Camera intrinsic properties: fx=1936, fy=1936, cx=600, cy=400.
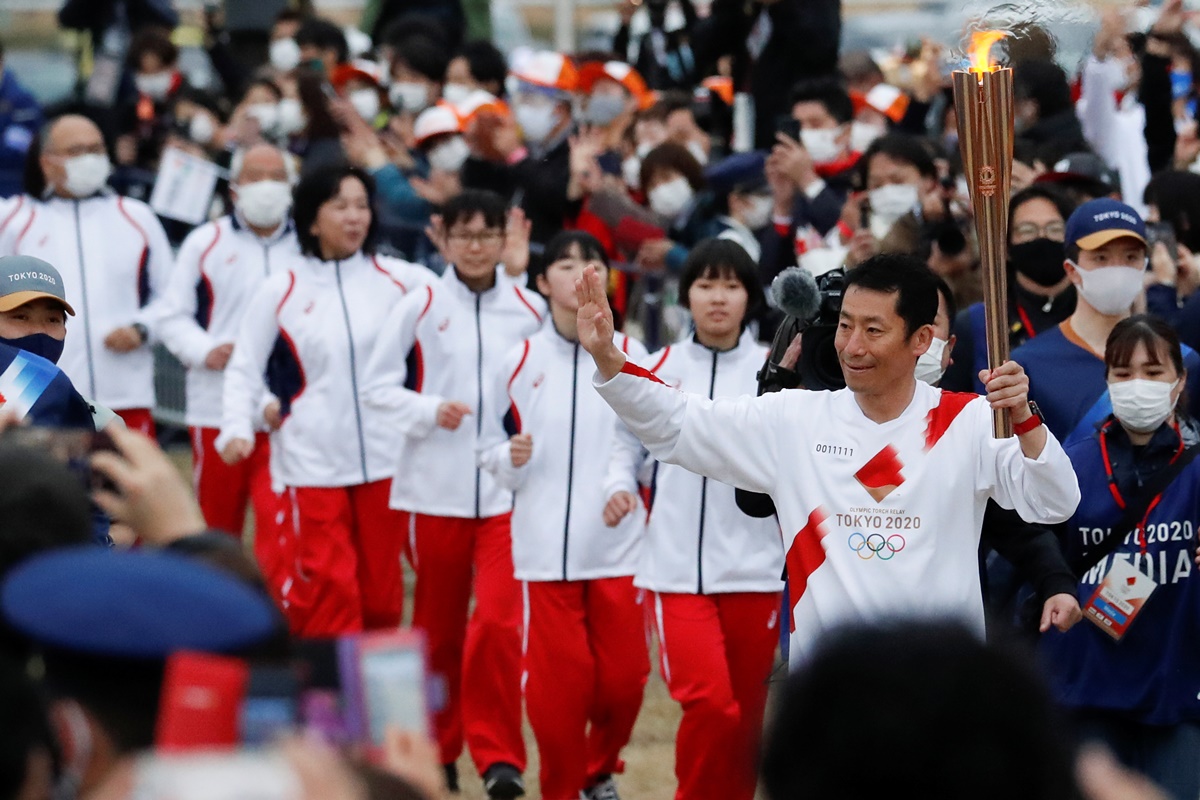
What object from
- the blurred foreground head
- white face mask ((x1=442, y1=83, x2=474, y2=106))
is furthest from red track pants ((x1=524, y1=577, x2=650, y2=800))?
white face mask ((x1=442, y1=83, x2=474, y2=106))

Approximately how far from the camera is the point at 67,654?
209cm

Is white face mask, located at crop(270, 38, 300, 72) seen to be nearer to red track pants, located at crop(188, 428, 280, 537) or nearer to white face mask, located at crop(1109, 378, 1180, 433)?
red track pants, located at crop(188, 428, 280, 537)

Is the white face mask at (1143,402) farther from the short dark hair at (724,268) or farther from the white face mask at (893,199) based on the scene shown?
the white face mask at (893,199)

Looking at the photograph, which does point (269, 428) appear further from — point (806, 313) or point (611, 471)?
point (806, 313)

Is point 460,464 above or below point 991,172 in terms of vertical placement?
below

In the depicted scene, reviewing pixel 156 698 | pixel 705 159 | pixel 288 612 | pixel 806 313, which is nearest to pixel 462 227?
pixel 288 612

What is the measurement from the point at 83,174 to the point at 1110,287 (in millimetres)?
4160

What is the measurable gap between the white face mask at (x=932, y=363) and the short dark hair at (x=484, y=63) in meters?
6.42

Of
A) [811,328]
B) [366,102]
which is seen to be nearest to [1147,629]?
[811,328]

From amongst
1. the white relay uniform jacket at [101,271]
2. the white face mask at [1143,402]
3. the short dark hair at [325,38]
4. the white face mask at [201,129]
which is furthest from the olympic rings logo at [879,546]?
the short dark hair at [325,38]

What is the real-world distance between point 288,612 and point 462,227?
145 cm

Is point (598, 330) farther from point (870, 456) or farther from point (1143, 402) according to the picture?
point (1143, 402)

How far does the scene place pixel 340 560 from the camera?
6.58 meters

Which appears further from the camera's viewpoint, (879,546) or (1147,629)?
(1147,629)
